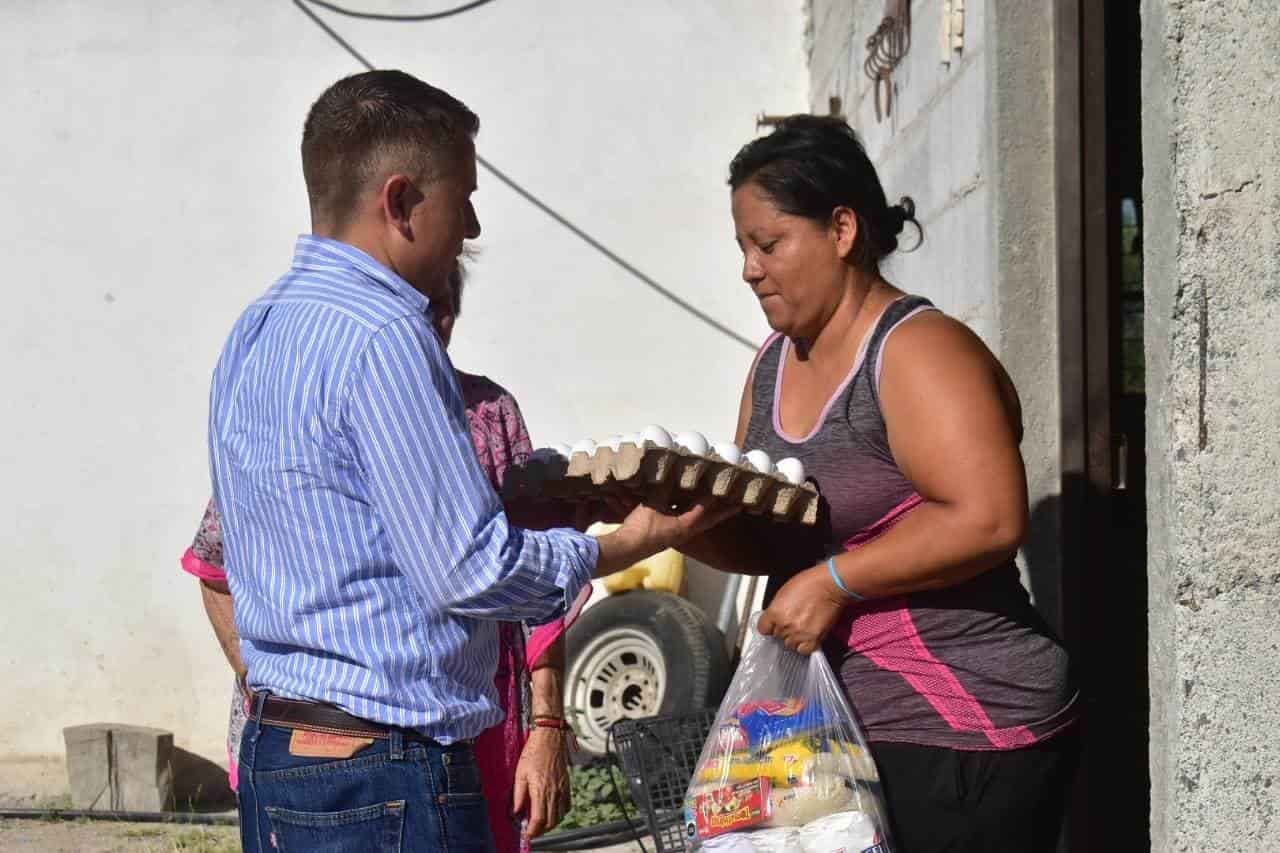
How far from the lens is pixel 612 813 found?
588 cm

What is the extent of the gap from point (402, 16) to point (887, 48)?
3.24m

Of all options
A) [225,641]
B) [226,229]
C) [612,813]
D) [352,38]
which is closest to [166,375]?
[226,229]

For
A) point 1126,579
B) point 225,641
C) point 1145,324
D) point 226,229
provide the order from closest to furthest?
point 1145,324
point 225,641
point 1126,579
point 226,229

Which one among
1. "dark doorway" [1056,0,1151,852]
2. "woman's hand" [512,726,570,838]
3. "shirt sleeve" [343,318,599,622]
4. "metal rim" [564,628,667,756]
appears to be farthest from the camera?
"metal rim" [564,628,667,756]

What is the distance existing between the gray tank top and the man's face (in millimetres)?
689

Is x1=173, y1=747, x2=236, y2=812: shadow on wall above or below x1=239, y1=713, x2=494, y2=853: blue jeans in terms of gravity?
below

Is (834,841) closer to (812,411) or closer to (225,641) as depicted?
(812,411)

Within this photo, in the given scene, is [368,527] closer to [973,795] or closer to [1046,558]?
[973,795]

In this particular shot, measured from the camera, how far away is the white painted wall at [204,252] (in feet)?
23.8

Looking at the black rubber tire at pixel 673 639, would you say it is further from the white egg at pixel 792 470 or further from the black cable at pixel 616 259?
the white egg at pixel 792 470

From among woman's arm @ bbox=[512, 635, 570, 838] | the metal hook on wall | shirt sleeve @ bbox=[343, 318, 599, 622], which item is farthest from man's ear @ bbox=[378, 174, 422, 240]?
the metal hook on wall

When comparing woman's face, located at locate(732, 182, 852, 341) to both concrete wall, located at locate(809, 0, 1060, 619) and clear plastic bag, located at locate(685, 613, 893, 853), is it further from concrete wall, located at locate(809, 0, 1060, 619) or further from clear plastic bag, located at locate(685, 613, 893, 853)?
concrete wall, located at locate(809, 0, 1060, 619)

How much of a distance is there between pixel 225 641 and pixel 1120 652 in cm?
220

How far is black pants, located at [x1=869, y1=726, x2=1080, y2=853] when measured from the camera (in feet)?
7.57
